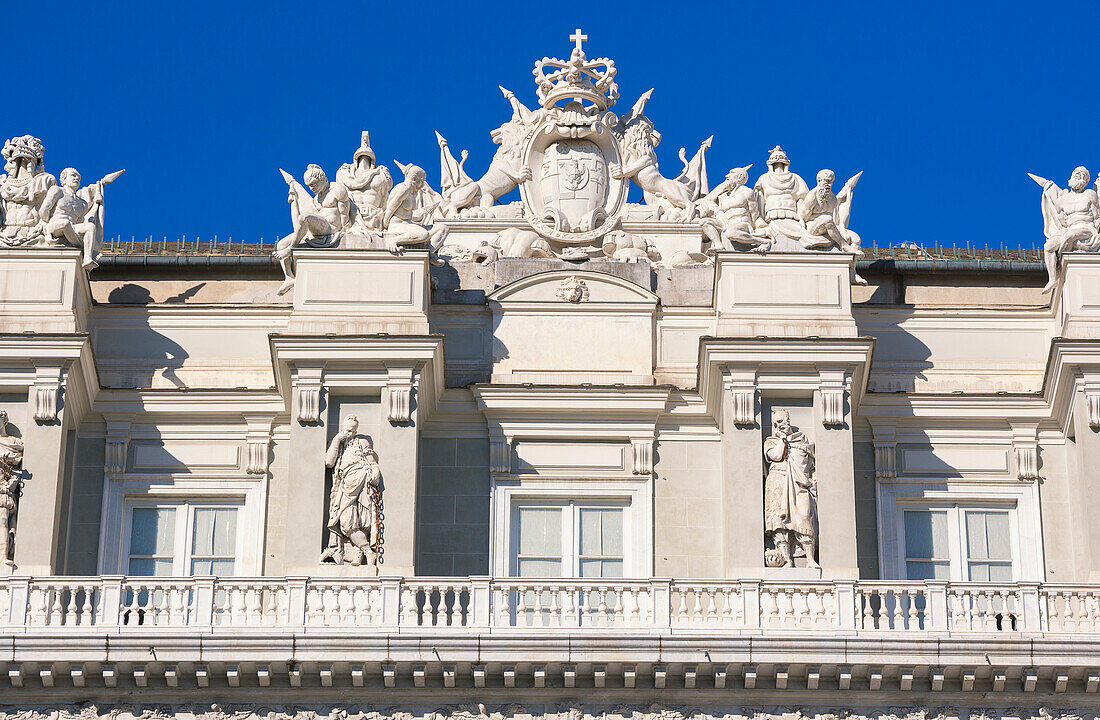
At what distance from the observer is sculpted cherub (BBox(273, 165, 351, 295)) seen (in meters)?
40.2

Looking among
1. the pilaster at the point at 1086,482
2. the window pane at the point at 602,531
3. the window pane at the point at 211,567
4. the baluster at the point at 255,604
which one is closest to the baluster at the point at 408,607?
the baluster at the point at 255,604

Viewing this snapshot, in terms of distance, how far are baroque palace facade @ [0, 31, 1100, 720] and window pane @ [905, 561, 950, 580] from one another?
70 millimetres

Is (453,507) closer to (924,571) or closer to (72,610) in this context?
(72,610)

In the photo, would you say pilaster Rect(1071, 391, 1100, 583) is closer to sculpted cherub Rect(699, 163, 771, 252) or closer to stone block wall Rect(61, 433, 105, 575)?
sculpted cherub Rect(699, 163, 771, 252)

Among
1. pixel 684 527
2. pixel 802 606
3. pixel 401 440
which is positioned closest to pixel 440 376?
pixel 401 440

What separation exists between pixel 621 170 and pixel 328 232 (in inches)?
186

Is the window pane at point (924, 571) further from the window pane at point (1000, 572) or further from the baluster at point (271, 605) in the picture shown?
the baluster at point (271, 605)

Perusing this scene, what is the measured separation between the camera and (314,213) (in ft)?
132

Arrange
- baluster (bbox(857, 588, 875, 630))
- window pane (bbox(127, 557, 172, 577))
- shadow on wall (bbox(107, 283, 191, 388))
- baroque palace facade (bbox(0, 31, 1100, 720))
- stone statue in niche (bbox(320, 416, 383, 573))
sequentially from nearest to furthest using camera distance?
1. baroque palace facade (bbox(0, 31, 1100, 720))
2. baluster (bbox(857, 588, 875, 630))
3. stone statue in niche (bbox(320, 416, 383, 573))
4. window pane (bbox(127, 557, 172, 577))
5. shadow on wall (bbox(107, 283, 191, 388))

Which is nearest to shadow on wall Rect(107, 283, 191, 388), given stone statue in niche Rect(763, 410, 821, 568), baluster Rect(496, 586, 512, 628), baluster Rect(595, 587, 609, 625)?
baluster Rect(496, 586, 512, 628)

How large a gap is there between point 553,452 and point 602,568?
73.1 inches

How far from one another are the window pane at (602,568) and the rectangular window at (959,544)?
4.08m

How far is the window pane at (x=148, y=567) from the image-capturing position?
3930 cm

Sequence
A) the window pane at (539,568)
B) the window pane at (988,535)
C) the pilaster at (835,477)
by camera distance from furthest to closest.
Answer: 1. the window pane at (988,535)
2. the window pane at (539,568)
3. the pilaster at (835,477)
